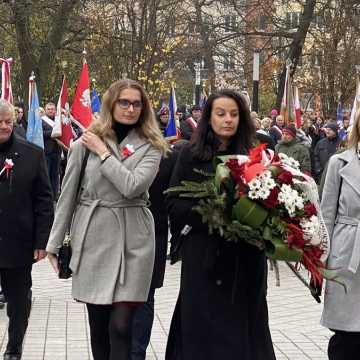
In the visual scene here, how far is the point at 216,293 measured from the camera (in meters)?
5.20

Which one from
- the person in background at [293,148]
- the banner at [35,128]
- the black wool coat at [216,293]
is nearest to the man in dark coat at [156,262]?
the black wool coat at [216,293]

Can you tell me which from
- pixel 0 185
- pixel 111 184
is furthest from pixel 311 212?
pixel 0 185

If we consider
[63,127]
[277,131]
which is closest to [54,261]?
[63,127]

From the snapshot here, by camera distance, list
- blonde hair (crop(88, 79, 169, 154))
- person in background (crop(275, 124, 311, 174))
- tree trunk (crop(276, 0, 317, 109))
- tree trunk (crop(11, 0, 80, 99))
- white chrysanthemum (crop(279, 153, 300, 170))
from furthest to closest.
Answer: tree trunk (crop(276, 0, 317, 109))
tree trunk (crop(11, 0, 80, 99))
person in background (crop(275, 124, 311, 174))
blonde hair (crop(88, 79, 169, 154))
white chrysanthemum (crop(279, 153, 300, 170))

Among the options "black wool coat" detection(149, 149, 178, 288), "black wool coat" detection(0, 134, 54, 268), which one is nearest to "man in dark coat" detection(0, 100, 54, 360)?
"black wool coat" detection(0, 134, 54, 268)

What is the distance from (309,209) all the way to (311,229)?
0.13 m

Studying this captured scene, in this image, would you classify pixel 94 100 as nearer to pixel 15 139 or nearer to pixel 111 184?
pixel 15 139

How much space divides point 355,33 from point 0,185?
26.8m

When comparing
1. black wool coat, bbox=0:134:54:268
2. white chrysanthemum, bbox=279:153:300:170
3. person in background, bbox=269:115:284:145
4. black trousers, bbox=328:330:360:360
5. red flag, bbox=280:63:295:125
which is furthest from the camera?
red flag, bbox=280:63:295:125

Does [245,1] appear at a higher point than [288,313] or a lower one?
higher

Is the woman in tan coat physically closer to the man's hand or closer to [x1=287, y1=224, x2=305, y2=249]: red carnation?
the man's hand

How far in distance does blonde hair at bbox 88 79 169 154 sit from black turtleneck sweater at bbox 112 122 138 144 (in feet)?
0.12

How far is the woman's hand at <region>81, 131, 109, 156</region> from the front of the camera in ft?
17.8

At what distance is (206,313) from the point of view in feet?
17.1
